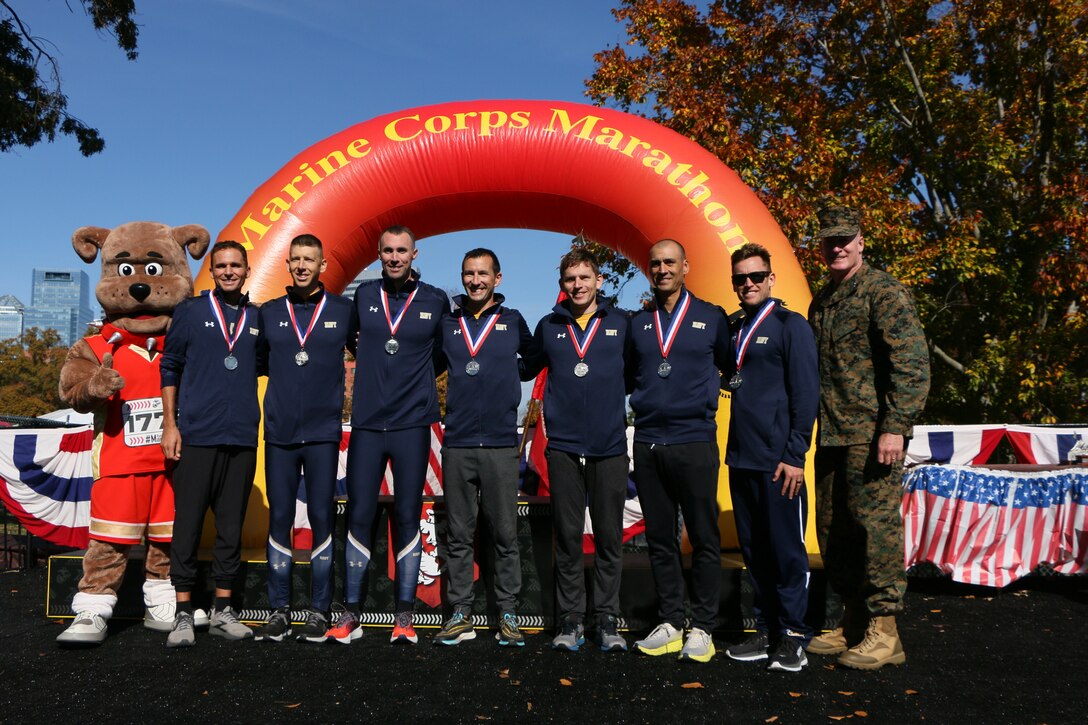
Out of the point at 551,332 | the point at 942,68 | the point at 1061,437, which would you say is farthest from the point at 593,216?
the point at 942,68

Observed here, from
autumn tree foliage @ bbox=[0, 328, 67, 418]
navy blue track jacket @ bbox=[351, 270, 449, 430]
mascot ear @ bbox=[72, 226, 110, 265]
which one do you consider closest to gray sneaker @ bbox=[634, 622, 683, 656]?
navy blue track jacket @ bbox=[351, 270, 449, 430]

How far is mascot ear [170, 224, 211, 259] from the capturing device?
14.8ft

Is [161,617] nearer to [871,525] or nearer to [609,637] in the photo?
[609,637]

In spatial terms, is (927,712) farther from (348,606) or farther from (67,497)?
(67,497)

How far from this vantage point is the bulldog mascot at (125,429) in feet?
12.9

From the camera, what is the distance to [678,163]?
17.2 ft

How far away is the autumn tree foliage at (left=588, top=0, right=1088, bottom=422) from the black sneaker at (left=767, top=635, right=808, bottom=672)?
7.02m

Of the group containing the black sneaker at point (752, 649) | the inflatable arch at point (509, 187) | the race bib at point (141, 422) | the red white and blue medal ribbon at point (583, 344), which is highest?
the inflatable arch at point (509, 187)

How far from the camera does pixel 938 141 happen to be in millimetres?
11992

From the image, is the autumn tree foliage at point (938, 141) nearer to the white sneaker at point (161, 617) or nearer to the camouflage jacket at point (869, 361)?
the camouflage jacket at point (869, 361)

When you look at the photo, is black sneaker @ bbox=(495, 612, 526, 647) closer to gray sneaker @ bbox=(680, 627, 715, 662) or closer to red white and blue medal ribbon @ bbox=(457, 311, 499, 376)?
gray sneaker @ bbox=(680, 627, 715, 662)

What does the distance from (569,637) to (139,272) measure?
2.97 metres

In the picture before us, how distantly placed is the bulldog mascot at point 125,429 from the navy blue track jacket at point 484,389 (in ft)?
5.14

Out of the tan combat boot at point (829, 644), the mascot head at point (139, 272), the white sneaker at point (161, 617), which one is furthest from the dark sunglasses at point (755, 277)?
the white sneaker at point (161, 617)
